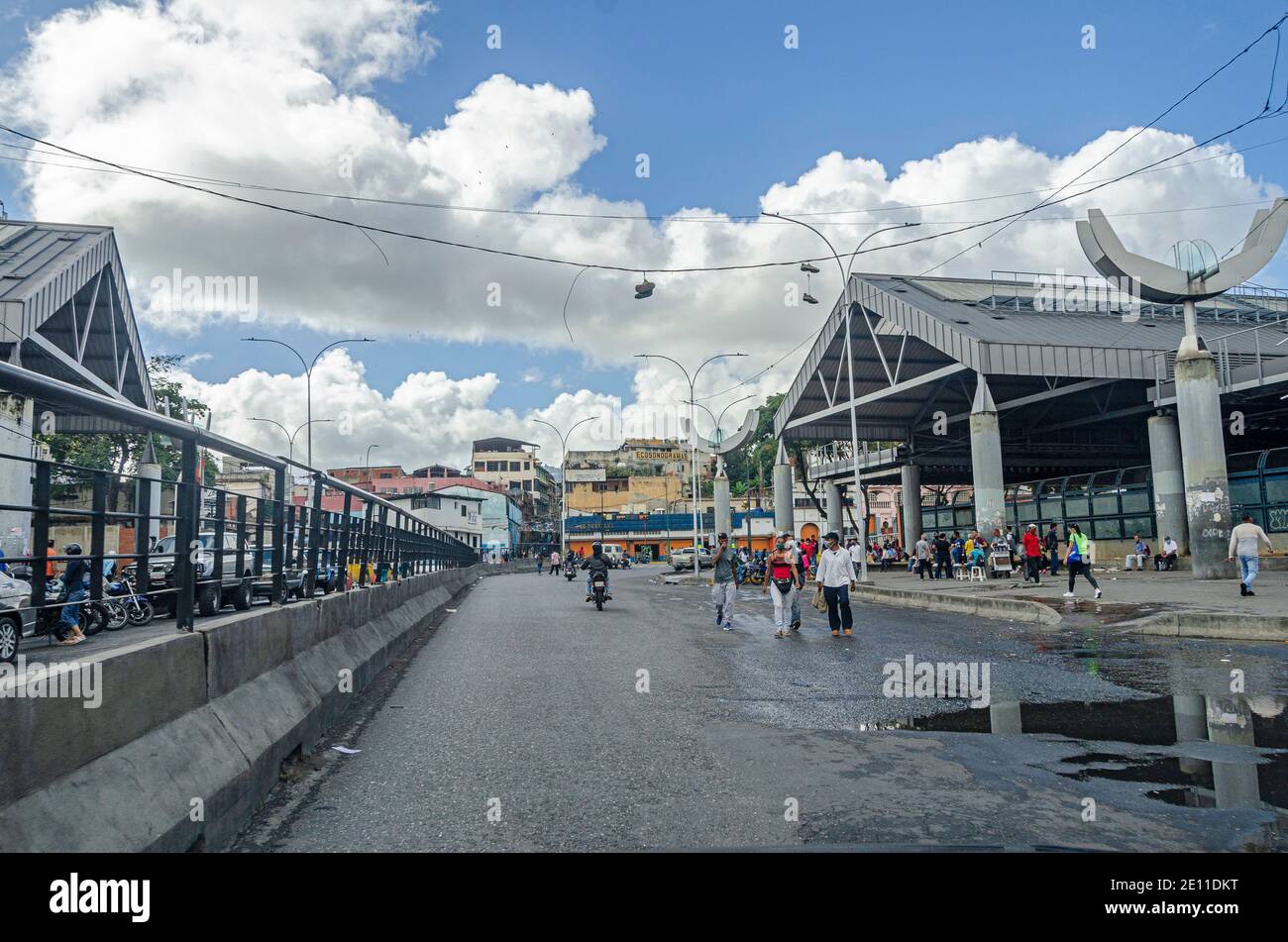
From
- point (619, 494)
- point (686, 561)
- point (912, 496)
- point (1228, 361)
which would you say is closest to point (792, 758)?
point (1228, 361)

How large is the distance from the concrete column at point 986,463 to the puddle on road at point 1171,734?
22244 millimetres

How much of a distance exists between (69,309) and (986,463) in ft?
90.2

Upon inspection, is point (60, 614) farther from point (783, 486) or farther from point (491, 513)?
point (491, 513)

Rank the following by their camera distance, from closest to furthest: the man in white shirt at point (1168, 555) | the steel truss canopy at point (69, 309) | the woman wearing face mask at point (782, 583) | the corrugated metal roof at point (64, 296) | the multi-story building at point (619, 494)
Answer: the woman wearing face mask at point (782, 583) → the corrugated metal roof at point (64, 296) → the steel truss canopy at point (69, 309) → the man in white shirt at point (1168, 555) → the multi-story building at point (619, 494)

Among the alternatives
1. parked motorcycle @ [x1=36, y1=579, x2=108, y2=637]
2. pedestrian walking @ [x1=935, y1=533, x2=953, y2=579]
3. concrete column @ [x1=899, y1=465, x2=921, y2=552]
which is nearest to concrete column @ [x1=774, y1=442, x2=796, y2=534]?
concrete column @ [x1=899, y1=465, x2=921, y2=552]

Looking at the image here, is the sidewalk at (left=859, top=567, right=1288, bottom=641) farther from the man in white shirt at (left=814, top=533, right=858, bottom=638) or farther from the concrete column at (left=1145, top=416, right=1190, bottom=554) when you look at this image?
the man in white shirt at (left=814, top=533, right=858, bottom=638)

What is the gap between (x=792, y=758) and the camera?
607cm

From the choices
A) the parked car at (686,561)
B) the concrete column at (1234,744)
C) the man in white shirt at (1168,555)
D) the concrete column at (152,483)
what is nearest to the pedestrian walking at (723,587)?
the concrete column at (1234,744)

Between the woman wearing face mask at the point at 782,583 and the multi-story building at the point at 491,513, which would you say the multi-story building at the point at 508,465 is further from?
the woman wearing face mask at the point at 782,583

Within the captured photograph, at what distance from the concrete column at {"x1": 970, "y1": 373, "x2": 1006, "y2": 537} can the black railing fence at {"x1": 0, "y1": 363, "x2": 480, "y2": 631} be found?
24.8 meters

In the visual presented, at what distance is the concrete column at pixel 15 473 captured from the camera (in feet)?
12.0

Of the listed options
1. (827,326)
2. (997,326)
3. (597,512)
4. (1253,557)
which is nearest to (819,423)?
(827,326)

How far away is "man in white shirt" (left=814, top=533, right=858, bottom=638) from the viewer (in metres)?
14.9

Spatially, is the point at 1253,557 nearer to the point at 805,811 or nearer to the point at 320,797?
the point at 805,811
